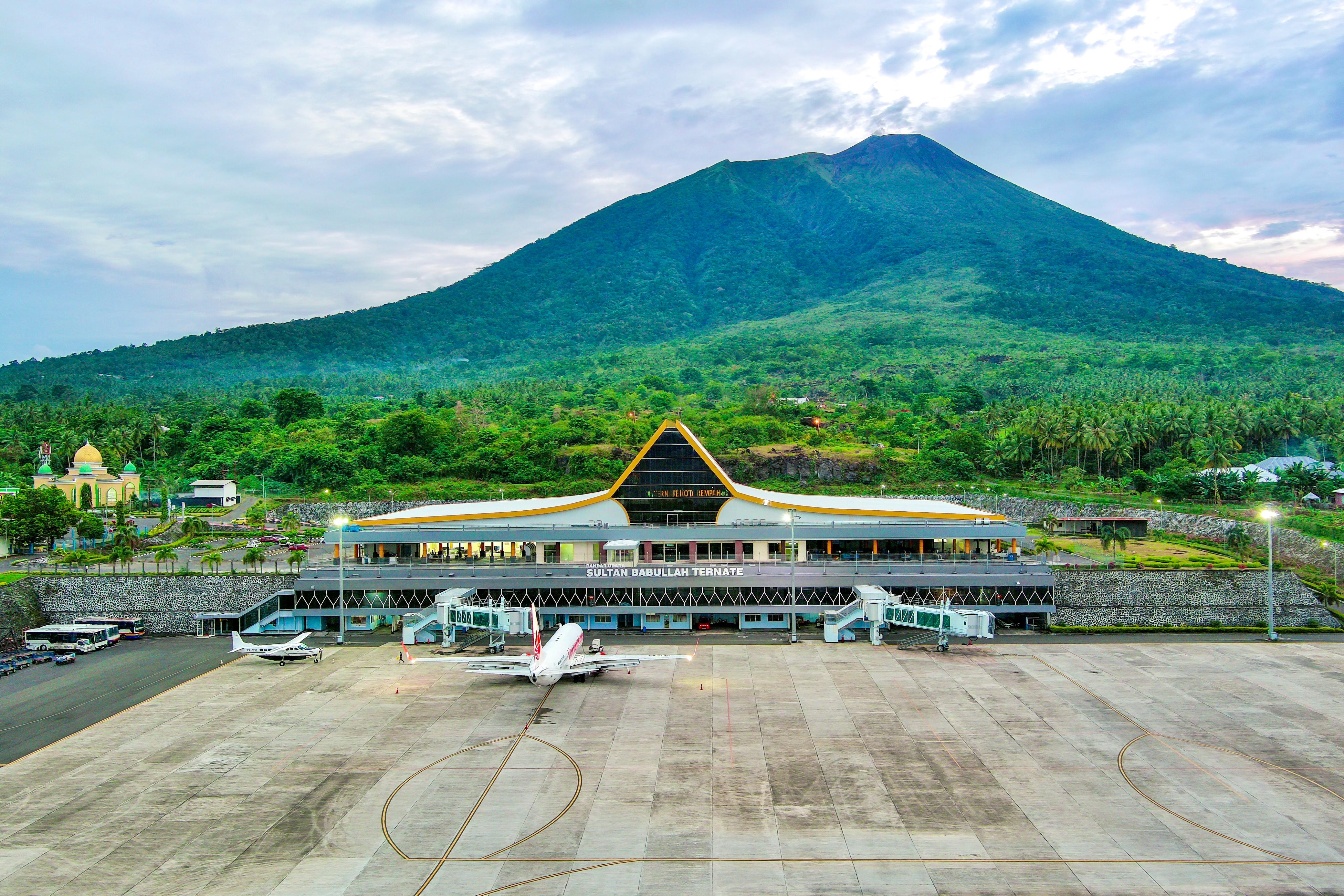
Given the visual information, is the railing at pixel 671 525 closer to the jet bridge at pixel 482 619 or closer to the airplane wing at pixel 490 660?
the jet bridge at pixel 482 619

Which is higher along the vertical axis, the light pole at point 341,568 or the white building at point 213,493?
the white building at point 213,493

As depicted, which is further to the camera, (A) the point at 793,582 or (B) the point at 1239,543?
(B) the point at 1239,543

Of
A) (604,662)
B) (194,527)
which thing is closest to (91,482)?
(194,527)

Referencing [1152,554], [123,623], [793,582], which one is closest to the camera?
[793,582]

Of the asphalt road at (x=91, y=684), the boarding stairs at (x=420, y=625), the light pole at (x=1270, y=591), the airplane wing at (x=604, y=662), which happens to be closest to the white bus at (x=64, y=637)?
the asphalt road at (x=91, y=684)

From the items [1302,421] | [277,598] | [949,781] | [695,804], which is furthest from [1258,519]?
[277,598]

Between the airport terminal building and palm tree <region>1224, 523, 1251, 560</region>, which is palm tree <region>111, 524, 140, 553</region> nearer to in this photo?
the airport terminal building

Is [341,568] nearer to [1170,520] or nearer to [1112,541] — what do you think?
[1112,541]
